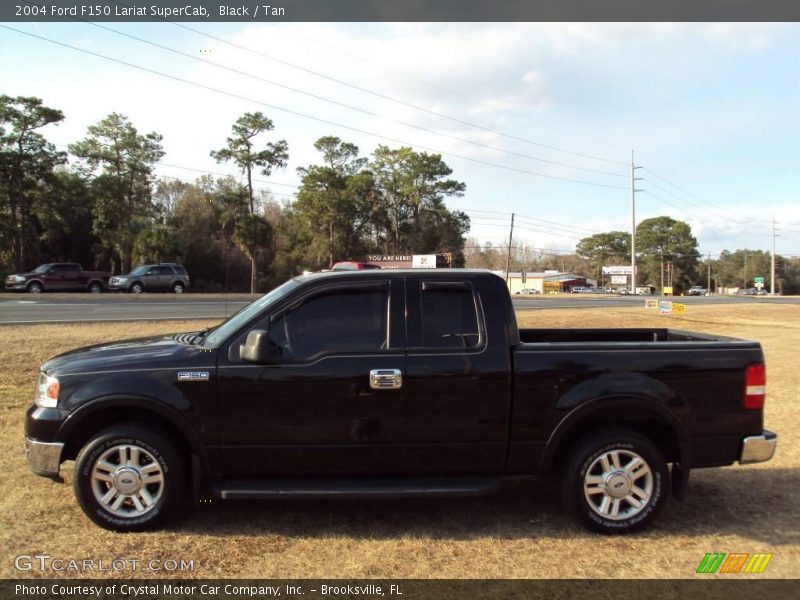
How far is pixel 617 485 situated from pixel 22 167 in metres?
49.9

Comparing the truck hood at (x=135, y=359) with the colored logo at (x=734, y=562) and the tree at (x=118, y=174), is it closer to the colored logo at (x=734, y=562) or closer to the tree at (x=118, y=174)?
the colored logo at (x=734, y=562)

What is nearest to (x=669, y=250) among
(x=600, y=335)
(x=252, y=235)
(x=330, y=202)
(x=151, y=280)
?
(x=330, y=202)

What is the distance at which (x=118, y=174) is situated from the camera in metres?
50.7

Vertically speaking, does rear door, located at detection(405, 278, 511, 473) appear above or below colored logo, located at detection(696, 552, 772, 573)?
above

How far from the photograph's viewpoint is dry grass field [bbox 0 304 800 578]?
152 inches

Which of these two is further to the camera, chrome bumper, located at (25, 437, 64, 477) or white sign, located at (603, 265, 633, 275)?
white sign, located at (603, 265, 633, 275)

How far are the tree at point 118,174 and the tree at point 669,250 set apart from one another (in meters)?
95.4

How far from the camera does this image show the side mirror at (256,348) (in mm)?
4160

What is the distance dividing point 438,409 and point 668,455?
181 centimetres

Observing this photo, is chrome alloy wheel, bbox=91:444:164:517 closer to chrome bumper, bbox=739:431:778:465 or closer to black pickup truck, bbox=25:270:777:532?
black pickup truck, bbox=25:270:777:532

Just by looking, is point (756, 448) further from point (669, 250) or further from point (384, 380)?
point (669, 250)

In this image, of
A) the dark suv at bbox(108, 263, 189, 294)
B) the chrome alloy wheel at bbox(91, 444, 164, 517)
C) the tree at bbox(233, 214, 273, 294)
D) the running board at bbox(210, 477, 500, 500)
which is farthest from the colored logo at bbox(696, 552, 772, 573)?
the tree at bbox(233, 214, 273, 294)

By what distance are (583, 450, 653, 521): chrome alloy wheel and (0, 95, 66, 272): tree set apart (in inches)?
1923

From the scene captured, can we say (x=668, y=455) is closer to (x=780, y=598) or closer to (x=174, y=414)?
(x=780, y=598)
